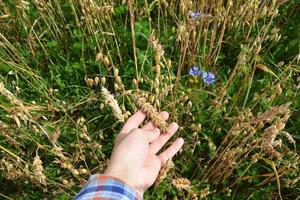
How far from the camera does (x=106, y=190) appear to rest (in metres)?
1.14

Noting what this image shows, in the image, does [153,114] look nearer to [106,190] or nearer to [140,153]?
[140,153]

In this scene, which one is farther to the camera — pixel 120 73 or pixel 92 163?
pixel 120 73

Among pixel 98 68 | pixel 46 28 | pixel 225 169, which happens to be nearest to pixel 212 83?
pixel 225 169

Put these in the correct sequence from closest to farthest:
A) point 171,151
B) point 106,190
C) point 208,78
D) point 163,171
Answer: point 106,190
point 163,171
point 171,151
point 208,78

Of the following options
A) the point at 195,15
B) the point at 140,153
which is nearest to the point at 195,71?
the point at 195,15

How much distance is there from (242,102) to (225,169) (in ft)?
0.96

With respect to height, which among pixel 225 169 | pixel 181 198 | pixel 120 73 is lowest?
pixel 181 198

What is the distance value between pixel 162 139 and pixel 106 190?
33 centimetres

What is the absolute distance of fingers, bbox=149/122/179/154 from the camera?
1.38 m

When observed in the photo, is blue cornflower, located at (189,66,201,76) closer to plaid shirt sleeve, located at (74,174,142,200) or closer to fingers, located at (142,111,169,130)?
fingers, located at (142,111,169,130)

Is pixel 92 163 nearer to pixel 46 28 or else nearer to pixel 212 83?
pixel 212 83

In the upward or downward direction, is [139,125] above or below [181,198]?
above

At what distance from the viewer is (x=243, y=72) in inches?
62.6

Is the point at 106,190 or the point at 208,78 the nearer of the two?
the point at 106,190
